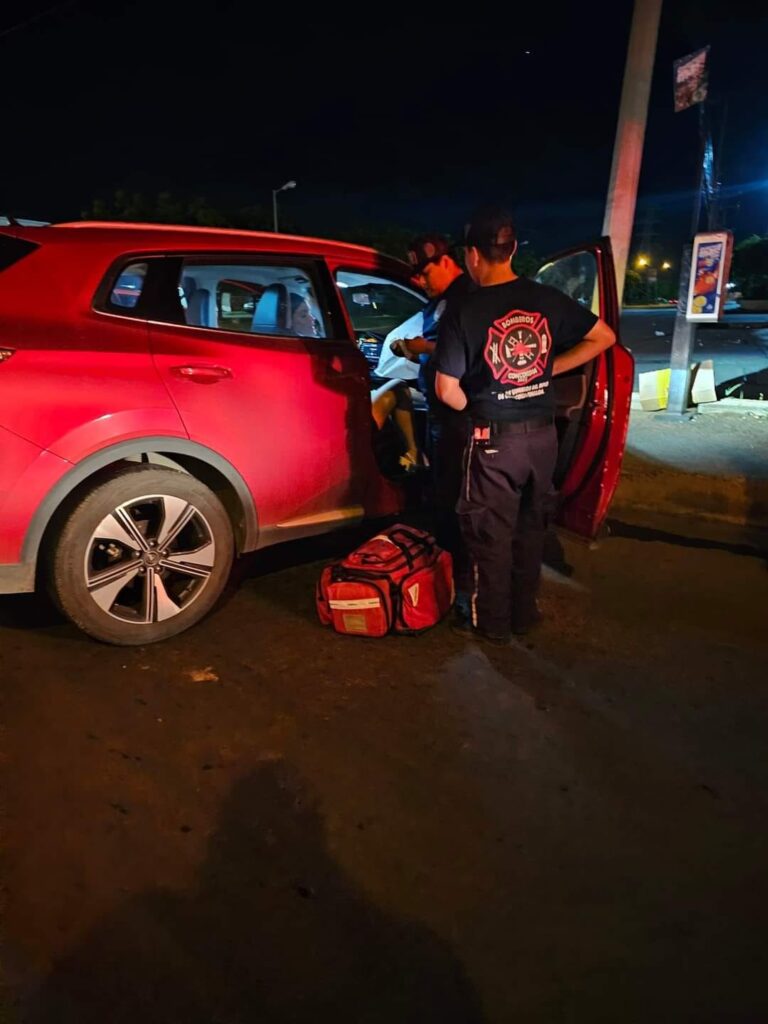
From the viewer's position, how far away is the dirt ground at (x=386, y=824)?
6.16 feet

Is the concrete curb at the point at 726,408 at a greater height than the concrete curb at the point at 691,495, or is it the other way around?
the concrete curb at the point at 726,408

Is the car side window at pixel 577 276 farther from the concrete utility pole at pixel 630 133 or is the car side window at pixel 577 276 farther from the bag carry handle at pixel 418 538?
the concrete utility pole at pixel 630 133

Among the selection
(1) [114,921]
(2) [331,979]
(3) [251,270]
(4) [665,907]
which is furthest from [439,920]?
(3) [251,270]

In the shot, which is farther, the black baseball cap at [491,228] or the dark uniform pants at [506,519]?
the dark uniform pants at [506,519]

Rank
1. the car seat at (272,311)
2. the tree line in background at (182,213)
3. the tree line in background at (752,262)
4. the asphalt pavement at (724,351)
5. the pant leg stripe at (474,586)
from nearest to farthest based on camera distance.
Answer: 1. the pant leg stripe at (474,586)
2. the car seat at (272,311)
3. the asphalt pavement at (724,351)
4. the tree line in background at (182,213)
5. the tree line in background at (752,262)

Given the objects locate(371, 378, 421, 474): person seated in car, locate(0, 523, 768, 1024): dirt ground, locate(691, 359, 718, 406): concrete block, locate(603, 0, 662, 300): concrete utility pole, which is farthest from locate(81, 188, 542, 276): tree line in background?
locate(0, 523, 768, 1024): dirt ground

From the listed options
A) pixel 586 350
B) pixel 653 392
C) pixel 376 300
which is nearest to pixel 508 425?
pixel 586 350

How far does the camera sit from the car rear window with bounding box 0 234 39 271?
3.11 m

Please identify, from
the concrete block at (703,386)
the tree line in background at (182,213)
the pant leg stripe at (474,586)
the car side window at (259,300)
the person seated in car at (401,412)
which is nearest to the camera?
the pant leg stripe at (474,586)

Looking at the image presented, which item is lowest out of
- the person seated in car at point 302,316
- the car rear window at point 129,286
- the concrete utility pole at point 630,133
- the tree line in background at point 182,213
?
the person seated in car at point 302,316

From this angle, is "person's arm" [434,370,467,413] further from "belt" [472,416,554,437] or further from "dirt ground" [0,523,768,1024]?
"dirt ground" [0,523,768,1024]

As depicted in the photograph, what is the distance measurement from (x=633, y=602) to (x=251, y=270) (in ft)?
8.48

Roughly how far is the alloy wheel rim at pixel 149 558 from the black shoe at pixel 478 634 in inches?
46.7

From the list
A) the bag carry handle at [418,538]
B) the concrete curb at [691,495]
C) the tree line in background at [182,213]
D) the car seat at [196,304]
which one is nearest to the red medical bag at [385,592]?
the bag carry handle at [418,538]
